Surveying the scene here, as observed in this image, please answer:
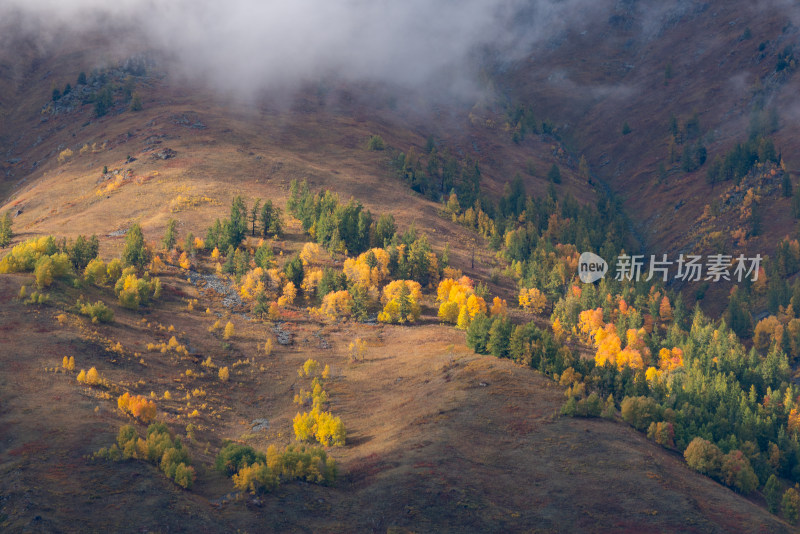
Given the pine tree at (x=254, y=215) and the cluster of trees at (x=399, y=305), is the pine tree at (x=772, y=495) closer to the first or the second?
the cluster of trees at (x=399, y=305)

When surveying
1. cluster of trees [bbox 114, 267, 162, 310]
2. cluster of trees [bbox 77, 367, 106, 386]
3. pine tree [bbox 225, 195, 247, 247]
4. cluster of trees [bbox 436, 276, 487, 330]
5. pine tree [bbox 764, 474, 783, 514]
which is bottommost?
pine tree [bbox 764, 474, 783, 514]

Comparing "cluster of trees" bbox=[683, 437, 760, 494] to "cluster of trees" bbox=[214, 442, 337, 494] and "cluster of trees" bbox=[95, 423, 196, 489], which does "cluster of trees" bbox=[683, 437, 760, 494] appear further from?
"cluster of trees" bbox=[95, 423, 196, 489]

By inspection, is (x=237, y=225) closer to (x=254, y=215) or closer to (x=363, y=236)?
(x=254, y=215)

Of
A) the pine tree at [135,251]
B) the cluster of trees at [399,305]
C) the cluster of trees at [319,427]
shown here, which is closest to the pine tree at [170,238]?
the pine tree at [135,251]

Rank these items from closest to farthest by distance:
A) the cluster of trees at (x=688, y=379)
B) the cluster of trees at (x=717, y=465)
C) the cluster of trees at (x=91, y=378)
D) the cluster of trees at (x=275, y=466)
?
the cluster of trees at (x=275, y=466), the cluster of trees at (x=91, y=378), the cluster of trees at (x=717, y=465), the cluster of trees at (x=688, y=379)

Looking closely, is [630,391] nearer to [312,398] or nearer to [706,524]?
[706,524]

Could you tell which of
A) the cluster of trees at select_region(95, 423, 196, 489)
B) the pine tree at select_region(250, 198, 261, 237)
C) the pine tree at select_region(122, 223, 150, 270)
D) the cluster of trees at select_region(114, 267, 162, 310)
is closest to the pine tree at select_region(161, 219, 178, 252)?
the pine tree at select_region(122, 223, 150, 270)
